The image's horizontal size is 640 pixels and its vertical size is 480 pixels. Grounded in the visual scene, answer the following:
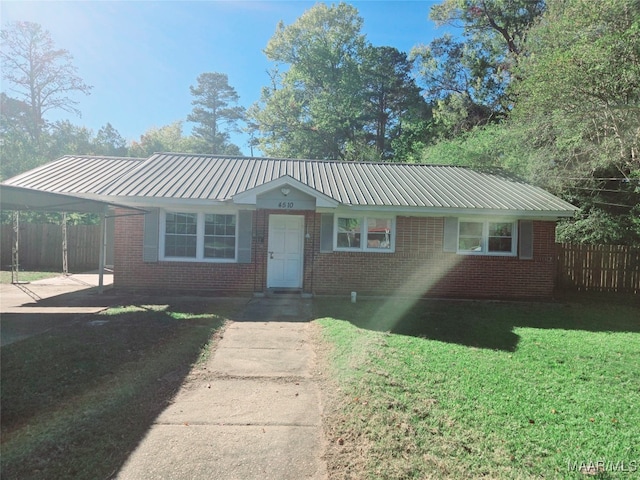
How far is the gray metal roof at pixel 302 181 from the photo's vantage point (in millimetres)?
10344

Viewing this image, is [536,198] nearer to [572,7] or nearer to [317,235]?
[572,7]

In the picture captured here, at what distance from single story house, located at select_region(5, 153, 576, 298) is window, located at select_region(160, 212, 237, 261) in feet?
0.09

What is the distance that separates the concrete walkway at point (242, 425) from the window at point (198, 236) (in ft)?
16.7

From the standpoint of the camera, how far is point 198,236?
10.5 meters

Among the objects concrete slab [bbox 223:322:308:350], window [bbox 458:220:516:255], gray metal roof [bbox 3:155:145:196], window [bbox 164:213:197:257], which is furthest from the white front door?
gray metal roof [bbox 3:155:145:196]

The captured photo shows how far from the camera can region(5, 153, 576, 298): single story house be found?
10.3 m

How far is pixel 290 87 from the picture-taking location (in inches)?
1264

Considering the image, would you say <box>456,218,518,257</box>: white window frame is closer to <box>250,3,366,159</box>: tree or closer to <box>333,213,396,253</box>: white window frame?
<box>333,213,396,253</box>: white window frame

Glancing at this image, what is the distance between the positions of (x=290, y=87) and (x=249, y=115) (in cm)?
538

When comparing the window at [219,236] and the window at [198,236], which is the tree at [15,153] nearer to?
the window at [198,236]

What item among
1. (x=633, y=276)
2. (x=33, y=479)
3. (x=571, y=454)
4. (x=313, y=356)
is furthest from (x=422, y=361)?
(x=633, y=276)

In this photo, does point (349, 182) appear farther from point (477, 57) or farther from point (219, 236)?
point (477, 57)

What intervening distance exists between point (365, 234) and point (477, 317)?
12.2 ft

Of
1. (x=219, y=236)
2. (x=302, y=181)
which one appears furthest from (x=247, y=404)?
(x=302, y=181)
